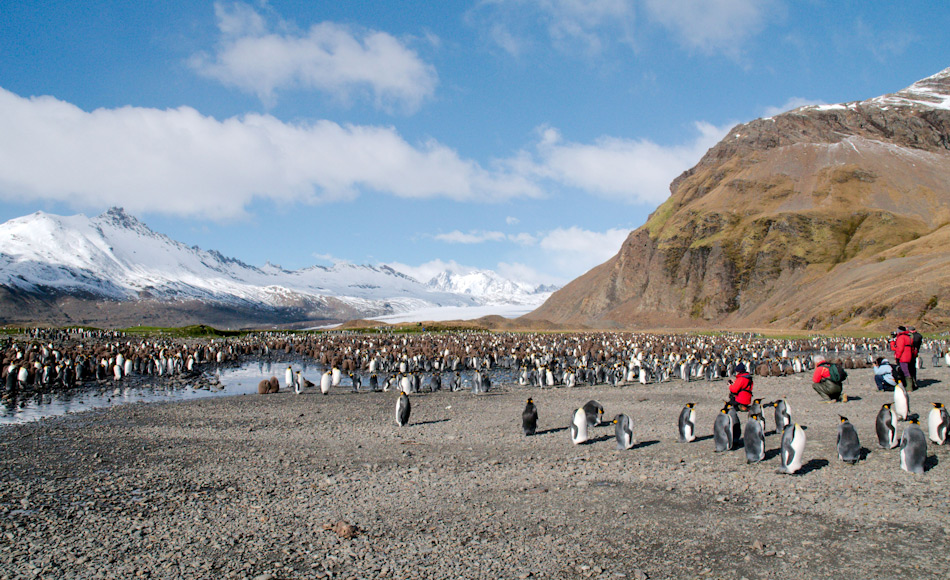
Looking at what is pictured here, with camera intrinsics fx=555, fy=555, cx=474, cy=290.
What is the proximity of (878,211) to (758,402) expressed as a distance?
69255 mm

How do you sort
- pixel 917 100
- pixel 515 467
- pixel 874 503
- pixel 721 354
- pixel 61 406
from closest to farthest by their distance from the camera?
1. pixel 874 503
2. pixel 515 467
3. pixel 61 406
4. pixel 721 354
5. pixel 917 100

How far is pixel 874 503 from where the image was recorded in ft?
20.2

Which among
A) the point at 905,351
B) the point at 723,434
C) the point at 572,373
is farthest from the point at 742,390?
the point at 572,373

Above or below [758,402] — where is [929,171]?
above

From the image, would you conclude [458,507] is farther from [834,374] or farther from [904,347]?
[904,347]

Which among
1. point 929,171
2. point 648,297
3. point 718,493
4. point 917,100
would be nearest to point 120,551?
point 718,493

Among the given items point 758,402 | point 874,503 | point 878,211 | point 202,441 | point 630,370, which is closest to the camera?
point 874,503

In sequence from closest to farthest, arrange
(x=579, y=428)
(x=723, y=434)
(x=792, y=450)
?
(x=792, y=450), (x=723, y=434), (x=579, y=428)

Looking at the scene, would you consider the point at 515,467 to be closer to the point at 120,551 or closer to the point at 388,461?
the point at 388,461

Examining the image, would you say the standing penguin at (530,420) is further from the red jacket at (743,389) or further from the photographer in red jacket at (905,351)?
the photographer in red jacket at (905,351)

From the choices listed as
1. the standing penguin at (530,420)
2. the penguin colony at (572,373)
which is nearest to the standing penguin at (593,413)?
the penguin colony at (572,373)

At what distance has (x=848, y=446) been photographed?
762cm

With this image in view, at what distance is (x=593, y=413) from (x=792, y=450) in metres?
4.06

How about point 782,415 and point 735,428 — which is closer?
point 735,428
